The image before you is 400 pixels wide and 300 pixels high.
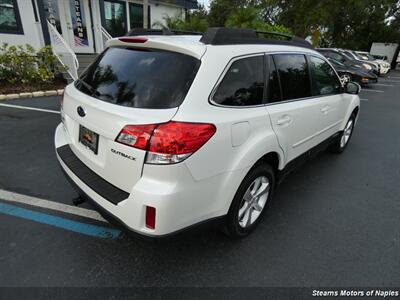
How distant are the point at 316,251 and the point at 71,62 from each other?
30.1ft

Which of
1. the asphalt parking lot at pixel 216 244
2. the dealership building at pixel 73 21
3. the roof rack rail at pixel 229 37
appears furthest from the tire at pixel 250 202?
the dealership building at pixel 73 21

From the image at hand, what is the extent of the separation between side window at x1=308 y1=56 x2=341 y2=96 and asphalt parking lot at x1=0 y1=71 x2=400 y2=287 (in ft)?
4.12

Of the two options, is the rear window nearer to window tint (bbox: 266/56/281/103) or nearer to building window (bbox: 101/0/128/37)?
window tint (bbox: 266/56/281/103)

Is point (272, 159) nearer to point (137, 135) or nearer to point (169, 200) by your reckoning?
point (169, 200)

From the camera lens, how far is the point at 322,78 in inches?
136

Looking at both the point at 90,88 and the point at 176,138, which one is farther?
the point at 90,88

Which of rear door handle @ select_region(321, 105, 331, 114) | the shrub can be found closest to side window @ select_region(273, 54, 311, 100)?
rear door handle @ select_region(321, 105, 331, 114)

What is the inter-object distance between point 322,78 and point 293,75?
89cm

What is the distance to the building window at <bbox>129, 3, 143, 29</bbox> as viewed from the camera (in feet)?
42.0

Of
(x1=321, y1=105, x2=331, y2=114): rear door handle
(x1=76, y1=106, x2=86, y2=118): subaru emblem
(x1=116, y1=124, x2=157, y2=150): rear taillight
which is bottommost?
(x1=321, y1=105, x2=331, y2=114): rear door handle

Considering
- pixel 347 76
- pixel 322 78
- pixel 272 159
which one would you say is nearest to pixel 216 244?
pixel 272 159

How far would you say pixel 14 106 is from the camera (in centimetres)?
630

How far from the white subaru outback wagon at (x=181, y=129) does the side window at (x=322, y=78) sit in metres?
0.65

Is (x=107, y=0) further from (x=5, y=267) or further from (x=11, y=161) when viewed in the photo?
(x=5, y=267)
